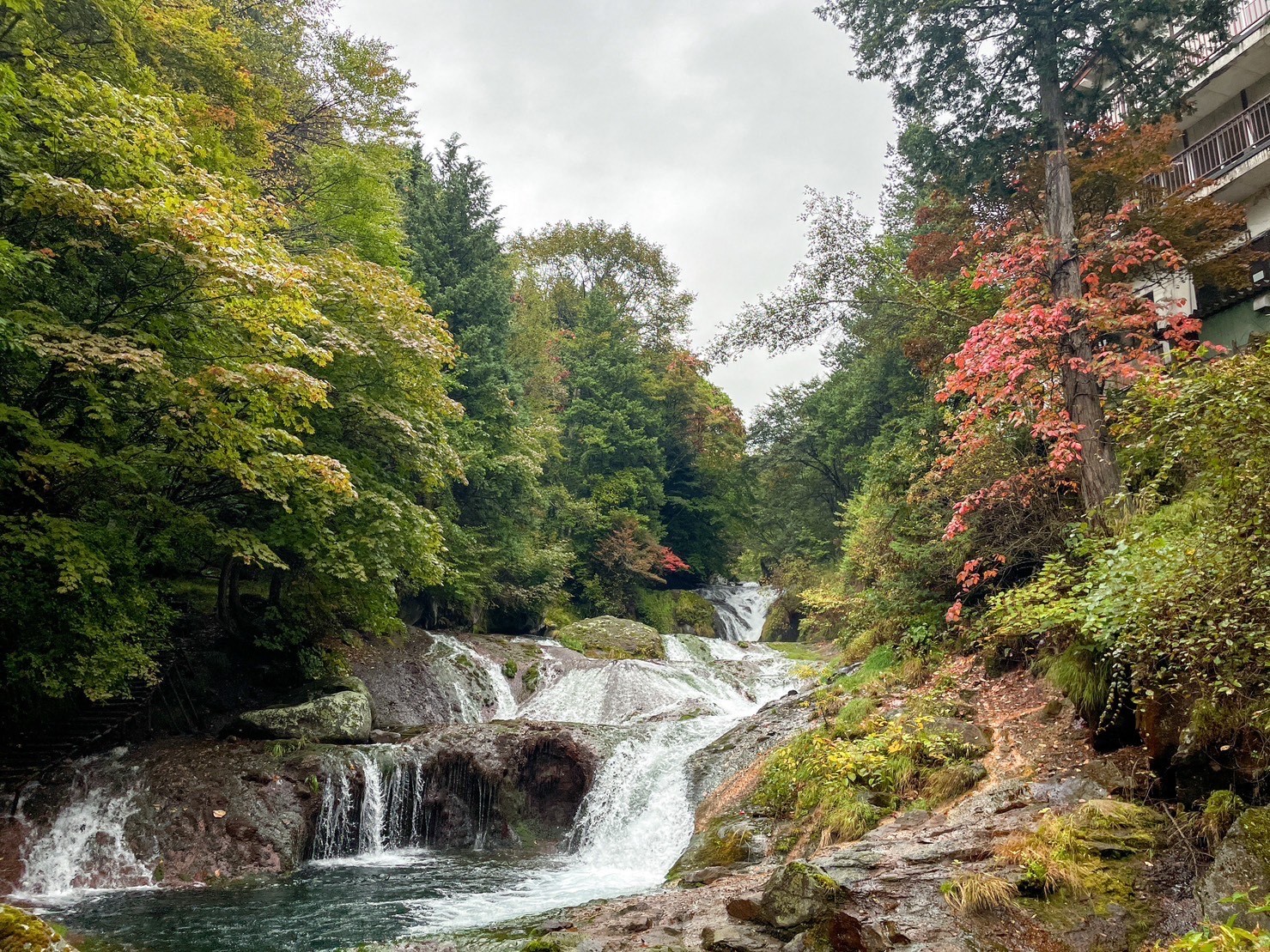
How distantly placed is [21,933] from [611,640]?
1981 centimetres

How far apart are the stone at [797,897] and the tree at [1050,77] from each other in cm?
614

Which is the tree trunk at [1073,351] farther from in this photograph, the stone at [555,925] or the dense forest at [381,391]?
the stone at [555,925]

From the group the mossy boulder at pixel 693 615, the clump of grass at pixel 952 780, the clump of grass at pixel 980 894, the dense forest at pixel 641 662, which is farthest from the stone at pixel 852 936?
the mossy boulder at pixel 693 615

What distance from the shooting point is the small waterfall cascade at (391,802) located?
1147 centimetres

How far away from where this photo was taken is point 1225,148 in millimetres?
17703

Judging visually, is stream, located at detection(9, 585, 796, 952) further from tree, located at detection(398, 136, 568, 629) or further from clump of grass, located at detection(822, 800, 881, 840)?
tree, located at detection(398, 136, 568, 629)

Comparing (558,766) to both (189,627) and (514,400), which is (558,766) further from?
(514,400)

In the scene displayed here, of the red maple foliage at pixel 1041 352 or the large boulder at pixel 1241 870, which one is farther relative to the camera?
the red maple foliage at pixel 1041 352

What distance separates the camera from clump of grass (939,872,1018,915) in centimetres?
501

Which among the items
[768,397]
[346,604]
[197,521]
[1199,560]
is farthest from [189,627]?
[768,397]

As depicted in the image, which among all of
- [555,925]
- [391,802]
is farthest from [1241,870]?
[391,802]

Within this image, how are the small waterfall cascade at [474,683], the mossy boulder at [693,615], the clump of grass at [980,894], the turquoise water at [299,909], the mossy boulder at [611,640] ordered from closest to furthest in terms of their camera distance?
1. the clump of grass at [980,894]
2. the turquoise water at [299,909]
3. the small waterfall cascade at [474,683]
4. the mossy boulder at [611,640]
5. the mossy boulder at [693,615]

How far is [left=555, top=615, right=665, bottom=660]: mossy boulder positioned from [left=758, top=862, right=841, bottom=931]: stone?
666 inches

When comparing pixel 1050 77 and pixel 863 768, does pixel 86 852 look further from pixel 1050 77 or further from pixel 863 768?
pixel 1050 77
